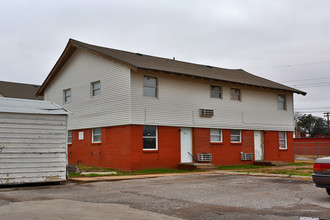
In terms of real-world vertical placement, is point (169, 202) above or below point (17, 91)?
below

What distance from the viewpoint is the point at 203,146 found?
23.3 metres

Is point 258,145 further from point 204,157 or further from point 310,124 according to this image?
point 310,124

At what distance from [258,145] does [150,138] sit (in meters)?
9.72

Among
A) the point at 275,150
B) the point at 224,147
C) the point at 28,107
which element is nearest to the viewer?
the point at 28,107

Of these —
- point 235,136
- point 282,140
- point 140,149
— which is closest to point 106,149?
point 140,149

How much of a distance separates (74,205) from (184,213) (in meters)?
2.64

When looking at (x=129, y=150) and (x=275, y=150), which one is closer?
(x=129, y=150)

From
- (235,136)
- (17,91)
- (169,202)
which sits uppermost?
(17,91)

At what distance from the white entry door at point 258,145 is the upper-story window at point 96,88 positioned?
11550 millimetres

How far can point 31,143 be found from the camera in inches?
523

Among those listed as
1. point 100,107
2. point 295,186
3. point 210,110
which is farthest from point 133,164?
point 295,186

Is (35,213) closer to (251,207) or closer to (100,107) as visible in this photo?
(251,207)

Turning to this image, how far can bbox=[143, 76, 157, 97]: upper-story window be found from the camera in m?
20.9

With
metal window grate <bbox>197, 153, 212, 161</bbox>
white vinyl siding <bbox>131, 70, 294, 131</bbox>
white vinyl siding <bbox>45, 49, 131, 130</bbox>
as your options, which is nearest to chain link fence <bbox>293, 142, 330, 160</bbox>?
white vinyl siding <bbox>131, 70, 294, 131</bbox>
